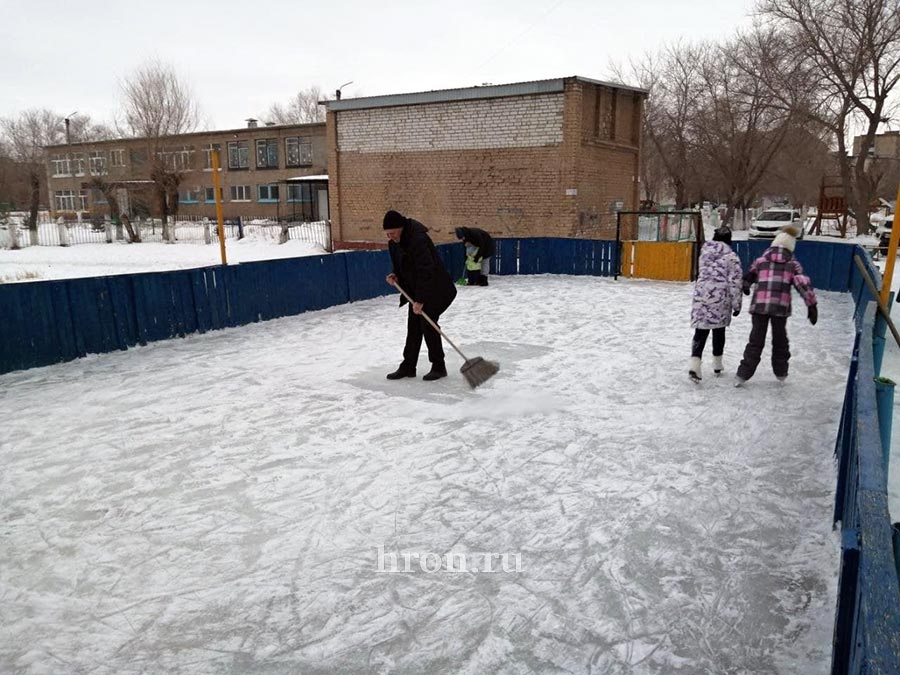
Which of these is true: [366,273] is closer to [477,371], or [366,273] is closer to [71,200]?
[477,371]

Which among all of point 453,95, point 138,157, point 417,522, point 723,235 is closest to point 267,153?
point 138,157

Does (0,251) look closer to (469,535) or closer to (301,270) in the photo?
(301,270)

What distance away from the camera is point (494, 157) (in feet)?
61.6

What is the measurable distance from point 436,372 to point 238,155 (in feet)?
139

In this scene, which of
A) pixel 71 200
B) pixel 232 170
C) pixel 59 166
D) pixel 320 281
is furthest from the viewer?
pixel 71 200

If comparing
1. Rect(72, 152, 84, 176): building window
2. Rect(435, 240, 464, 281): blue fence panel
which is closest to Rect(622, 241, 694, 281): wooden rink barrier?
Rect(435, 240, 464, 281): blue fence panel

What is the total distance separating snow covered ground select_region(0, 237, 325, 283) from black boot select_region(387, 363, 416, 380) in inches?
487

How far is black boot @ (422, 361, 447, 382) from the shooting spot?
6945 mm

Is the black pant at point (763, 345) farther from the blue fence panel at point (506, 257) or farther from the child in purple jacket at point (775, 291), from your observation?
the blue fence panel at point (506, 257)

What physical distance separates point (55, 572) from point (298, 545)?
4.09 ft

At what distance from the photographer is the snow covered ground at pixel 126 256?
2011 cm

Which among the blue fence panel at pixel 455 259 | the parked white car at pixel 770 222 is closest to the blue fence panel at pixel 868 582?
Result: the blue fence panel at pixel 455 259

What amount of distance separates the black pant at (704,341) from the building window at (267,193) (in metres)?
41.1

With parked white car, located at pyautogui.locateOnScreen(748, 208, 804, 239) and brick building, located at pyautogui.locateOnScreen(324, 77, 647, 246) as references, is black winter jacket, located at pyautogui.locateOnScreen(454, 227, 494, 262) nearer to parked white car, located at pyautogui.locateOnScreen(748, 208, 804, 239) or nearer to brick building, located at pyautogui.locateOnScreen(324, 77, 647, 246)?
brick building, located at pyautogui.locateOnScreen(324, 77, 647, 246)
